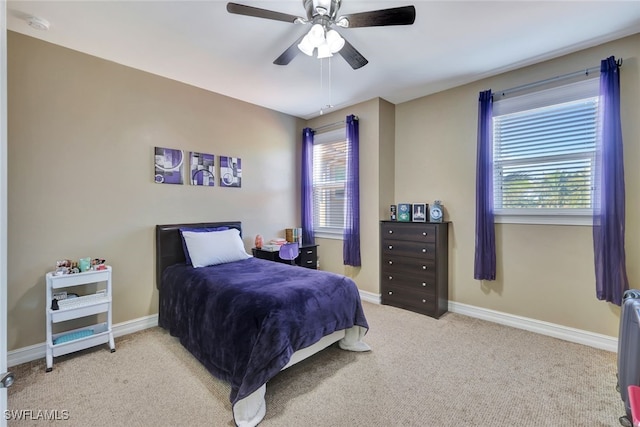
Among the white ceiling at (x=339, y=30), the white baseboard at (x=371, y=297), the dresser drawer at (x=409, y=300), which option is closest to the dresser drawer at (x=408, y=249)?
the dresser drawer at (x=409, y=300)

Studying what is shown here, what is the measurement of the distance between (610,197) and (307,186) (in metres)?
3.39

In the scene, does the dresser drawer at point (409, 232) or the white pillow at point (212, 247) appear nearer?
the white pillow at point (212, 247)

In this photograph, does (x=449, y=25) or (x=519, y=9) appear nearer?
(x=519, y=9)

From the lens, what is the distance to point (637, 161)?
2.43 meters

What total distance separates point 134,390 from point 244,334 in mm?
944

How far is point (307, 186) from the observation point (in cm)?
454

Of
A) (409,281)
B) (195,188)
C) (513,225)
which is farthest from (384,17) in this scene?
(409,281)

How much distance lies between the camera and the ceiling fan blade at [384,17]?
5.73 ft

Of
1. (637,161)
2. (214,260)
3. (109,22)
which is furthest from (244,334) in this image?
(637,161)

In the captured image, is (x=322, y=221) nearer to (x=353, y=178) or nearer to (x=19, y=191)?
(x=353, y=178)

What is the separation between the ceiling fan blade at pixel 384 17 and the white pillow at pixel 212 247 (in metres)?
2.40

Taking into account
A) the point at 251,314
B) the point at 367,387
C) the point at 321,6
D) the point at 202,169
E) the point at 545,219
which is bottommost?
the point at 367,387

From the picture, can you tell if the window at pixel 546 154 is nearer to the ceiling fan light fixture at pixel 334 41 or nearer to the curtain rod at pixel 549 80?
the curtain rod at pixel 549 80

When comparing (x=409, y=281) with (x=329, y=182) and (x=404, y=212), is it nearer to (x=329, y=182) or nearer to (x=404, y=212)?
(x=404, y=212)
